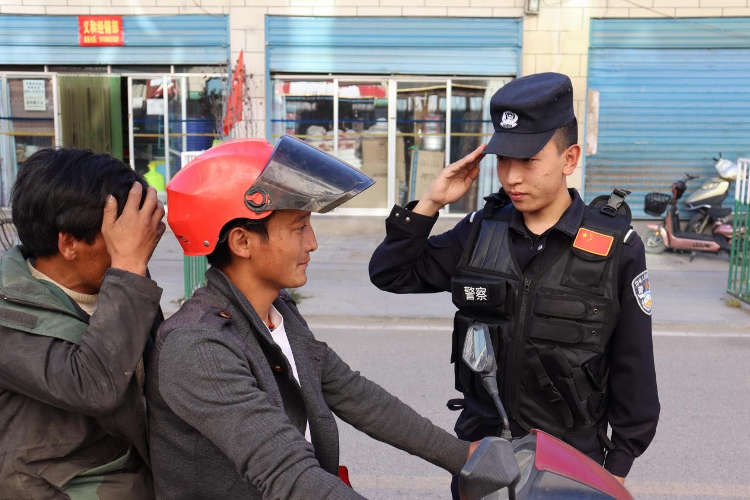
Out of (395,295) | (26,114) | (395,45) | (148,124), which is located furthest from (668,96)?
(26,114)

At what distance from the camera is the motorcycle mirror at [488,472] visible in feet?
4.20

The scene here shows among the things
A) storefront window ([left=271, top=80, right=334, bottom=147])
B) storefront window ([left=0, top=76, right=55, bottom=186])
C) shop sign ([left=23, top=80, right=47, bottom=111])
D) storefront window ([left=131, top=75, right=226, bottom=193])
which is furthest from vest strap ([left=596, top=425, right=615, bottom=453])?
shop sign ([left=23, top=80, right=47, bottom=111])

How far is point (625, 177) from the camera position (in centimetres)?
1261

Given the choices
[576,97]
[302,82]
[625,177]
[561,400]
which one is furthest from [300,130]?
[561,400]

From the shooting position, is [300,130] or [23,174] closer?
[23,174]

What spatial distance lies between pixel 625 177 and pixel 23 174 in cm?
1189

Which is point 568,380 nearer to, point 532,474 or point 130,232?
point 532,474

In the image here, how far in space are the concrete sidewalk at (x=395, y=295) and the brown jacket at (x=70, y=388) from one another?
19.0 feet

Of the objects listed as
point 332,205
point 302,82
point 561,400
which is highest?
point 302,82

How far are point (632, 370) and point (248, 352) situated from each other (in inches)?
45.9

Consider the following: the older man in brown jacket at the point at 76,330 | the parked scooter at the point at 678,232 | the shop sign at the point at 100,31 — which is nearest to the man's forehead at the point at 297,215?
the older man in brown jacket at the point at 76,330

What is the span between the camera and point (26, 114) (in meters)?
13.0

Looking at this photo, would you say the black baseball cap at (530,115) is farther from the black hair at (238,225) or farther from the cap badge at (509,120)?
the black hair at (238,225)

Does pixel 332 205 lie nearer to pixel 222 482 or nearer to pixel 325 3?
pixel 222 482
